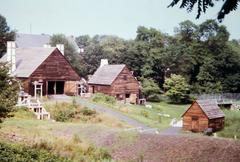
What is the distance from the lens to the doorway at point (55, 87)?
1647 inches

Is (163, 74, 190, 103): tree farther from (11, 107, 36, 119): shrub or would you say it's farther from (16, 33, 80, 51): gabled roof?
(16, 33, 80, 51): gabled roof

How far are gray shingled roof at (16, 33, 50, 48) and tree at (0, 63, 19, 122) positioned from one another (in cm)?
5861

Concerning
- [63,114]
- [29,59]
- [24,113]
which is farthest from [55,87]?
[24,113]

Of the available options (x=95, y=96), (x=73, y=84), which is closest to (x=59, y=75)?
(x=73, y=84)

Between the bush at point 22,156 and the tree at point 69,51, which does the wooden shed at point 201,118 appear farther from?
the tree at point 69,51

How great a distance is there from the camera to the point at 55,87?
41.7 m

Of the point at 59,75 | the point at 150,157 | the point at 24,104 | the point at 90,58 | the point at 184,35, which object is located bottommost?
the point at 150,157

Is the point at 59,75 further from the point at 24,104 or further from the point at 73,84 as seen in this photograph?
the point at 24,104

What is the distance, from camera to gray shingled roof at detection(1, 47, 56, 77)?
39688mm

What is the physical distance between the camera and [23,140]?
60.8ft

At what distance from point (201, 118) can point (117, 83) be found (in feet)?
50.7

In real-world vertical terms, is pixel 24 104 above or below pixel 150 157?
above

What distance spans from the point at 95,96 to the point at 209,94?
20933 mm

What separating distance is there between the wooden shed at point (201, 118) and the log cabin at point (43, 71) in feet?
47.5
